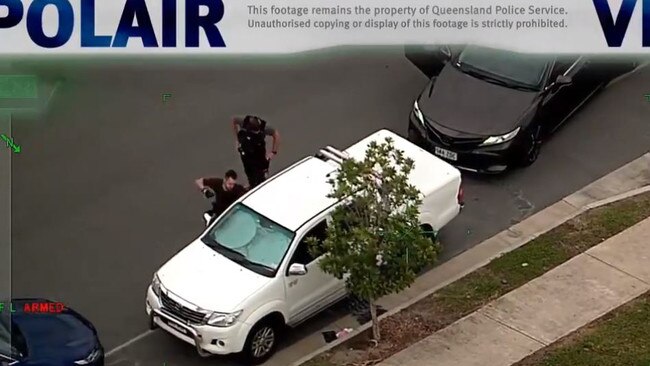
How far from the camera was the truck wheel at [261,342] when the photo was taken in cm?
1203

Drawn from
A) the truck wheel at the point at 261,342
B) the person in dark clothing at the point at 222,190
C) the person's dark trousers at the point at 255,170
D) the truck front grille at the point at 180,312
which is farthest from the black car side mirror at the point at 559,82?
the truck front grille at the point at 180,312

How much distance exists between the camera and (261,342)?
1215cm

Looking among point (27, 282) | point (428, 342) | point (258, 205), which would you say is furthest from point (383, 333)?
point (27, 282)

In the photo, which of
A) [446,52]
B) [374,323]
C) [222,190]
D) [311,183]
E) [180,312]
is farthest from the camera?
[222,190]

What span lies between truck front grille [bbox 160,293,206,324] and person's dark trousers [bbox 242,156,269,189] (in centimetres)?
202

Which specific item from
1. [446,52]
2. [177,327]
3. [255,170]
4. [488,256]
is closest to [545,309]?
[488,256]

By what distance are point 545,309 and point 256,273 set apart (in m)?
2.87

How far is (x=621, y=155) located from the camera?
14.9 meters

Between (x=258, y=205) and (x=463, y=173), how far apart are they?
2.92 meters

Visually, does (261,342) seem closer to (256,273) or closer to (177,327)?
(256,273)

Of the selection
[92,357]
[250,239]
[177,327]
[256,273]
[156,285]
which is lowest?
[92,357]

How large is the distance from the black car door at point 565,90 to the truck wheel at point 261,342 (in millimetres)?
3503

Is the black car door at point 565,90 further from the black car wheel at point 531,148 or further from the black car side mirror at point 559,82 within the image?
the black car wheel at point 531,148

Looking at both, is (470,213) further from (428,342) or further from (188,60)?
(188,60)
